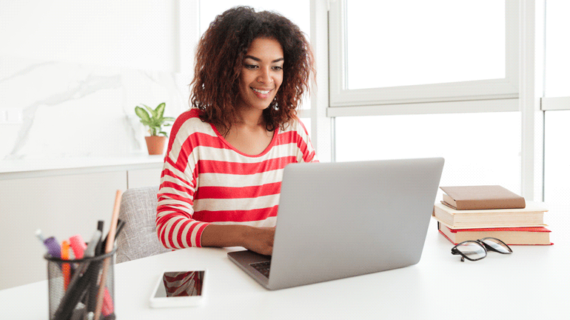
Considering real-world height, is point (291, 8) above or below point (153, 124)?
above

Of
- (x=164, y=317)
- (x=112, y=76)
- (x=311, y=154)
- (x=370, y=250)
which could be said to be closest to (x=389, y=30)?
(x=311, y=154)

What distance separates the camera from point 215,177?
4.53ft

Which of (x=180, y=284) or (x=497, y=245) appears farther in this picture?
(x=497, y=245)

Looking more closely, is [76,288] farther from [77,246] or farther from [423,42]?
[423,42]

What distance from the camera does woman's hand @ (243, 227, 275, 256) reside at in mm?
923

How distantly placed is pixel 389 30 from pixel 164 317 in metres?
2.24

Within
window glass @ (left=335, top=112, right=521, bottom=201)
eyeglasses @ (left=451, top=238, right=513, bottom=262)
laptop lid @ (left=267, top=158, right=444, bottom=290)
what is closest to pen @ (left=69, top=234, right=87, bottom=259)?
laptop lid @ (left=267, top=158, right=444, bottom=290)

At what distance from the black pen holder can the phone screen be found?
0.48ft

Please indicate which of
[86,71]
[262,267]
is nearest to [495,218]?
[262,267]

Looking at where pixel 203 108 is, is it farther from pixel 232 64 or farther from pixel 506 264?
pixel 506 264

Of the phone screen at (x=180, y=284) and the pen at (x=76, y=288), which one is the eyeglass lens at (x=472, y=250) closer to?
the phone screen at (x=180, y=284)

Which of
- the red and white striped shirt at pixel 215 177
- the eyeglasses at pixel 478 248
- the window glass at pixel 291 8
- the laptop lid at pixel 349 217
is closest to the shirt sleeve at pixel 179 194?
the red and white striped shirt at pixel 215 177

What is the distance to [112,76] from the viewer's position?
112 inches

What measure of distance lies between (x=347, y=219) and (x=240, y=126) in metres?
0.79
